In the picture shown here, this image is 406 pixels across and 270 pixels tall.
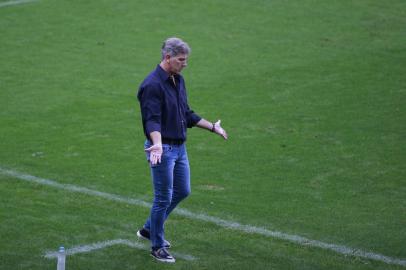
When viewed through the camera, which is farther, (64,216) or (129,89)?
(129,89)

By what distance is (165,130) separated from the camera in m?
8.04

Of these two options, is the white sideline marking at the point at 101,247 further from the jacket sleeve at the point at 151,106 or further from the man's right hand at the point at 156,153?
the jacket sleeve at the point at 151,106

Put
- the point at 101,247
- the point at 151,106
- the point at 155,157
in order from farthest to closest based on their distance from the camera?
the point at 101,247 < the point at 151,106 < the point at 155,157

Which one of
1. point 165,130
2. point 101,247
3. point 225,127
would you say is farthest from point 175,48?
point 225,127

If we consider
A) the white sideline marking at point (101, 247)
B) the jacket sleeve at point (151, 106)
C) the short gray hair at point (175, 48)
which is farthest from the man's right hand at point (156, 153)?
the white sideline marking at point (101, 247)

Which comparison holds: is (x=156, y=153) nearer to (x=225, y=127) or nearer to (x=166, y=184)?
(x=166, y=184)

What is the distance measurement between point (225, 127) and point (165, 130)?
5.78m

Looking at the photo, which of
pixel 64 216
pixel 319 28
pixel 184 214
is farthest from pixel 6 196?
pixel 319 28

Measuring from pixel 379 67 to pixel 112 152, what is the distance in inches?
272

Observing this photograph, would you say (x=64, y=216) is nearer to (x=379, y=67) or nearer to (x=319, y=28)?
(x=379, y=67)

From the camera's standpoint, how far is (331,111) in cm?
1454

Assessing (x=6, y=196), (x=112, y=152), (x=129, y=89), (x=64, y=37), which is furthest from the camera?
(x=64, y=37)

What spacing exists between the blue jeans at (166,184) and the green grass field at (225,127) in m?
0.35

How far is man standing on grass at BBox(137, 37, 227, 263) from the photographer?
25.8 ft
